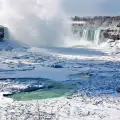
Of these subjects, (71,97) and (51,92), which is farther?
(51,92)

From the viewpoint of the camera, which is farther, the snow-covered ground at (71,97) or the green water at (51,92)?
the green water at (51,92)

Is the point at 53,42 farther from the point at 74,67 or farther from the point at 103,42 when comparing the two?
the point at 74,67

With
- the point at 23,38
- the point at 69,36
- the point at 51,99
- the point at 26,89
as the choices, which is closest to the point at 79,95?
the point at 51,99

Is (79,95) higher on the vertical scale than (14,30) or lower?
lower

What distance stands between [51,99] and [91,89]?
5.68ft

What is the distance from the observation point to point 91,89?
959 centimetres

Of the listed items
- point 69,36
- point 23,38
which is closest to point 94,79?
point 23,38

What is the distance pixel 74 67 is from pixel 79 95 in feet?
17.5

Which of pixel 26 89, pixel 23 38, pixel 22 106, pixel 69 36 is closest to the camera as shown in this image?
pixel 22 106

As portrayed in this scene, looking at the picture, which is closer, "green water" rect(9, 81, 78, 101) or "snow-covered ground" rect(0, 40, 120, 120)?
"snow-covered ground" rect(0, 40, 120, 120)

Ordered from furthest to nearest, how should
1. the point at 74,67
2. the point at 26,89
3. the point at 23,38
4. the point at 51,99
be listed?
the point at 23,38, the point at 74,67, the point at 26,89, the point at 51,99

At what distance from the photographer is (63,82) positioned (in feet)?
35.6

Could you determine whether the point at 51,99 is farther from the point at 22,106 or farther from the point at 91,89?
the point at 91,89

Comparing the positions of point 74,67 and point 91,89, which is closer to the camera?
point 91,89
